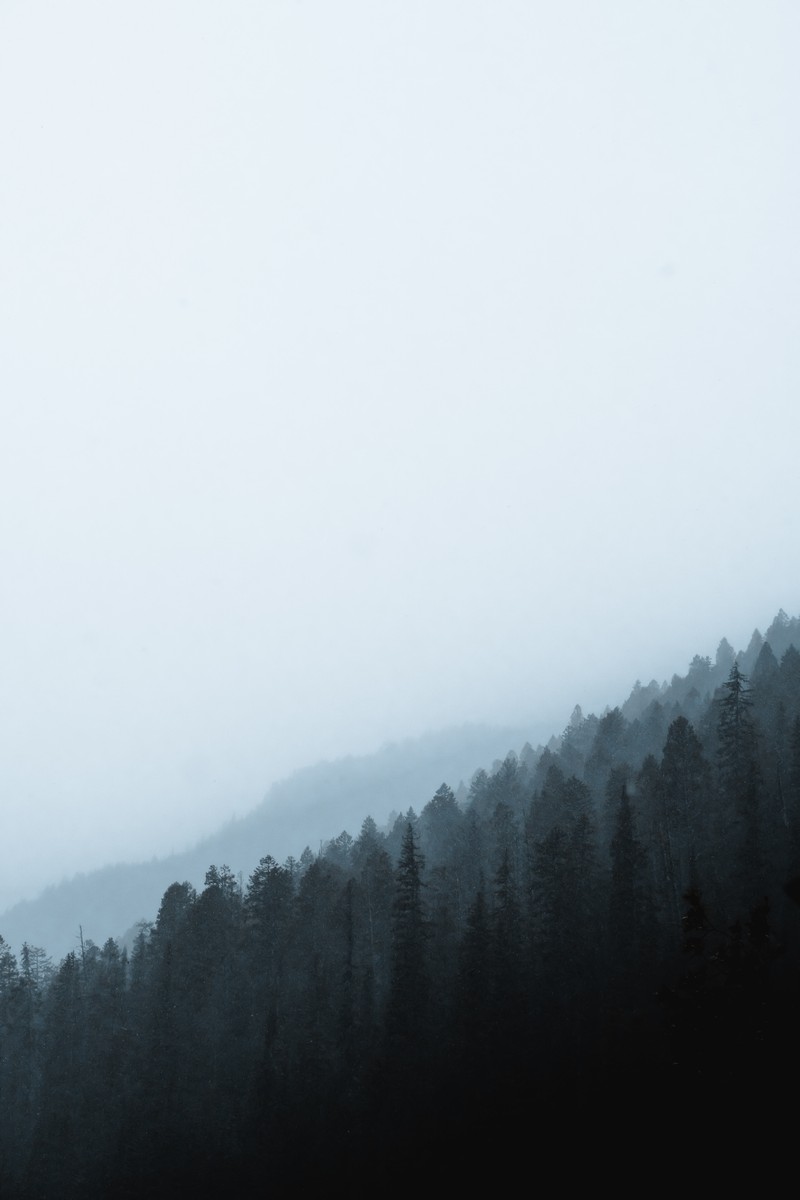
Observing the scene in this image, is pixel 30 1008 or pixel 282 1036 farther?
pixel 30 1008

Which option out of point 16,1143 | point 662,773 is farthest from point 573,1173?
point 16,1143

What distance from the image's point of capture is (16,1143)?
293 feet

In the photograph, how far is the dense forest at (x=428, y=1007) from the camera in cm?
6231

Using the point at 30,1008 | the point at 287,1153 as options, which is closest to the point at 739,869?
the point at 287,1153

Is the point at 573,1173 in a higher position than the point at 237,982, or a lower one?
lower

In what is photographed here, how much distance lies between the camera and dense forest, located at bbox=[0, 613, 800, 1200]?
6231 centimetres

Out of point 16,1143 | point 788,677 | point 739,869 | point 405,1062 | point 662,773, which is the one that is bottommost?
point 16,1143

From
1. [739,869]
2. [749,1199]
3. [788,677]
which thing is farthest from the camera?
[788,677]

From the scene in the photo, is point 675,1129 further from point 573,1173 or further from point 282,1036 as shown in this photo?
point 282,1036

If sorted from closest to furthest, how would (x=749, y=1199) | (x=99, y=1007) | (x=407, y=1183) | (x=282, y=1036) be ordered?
1. (x=749, y=1199)
2. (x=407, y=1183)
3. (x=282, y=1036)
4. (x=99, y=1007)

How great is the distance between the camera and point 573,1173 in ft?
176

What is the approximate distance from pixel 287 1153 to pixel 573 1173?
25.4 metres

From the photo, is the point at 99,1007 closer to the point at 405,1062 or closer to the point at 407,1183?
the point at 405,1062

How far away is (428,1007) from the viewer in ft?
253
